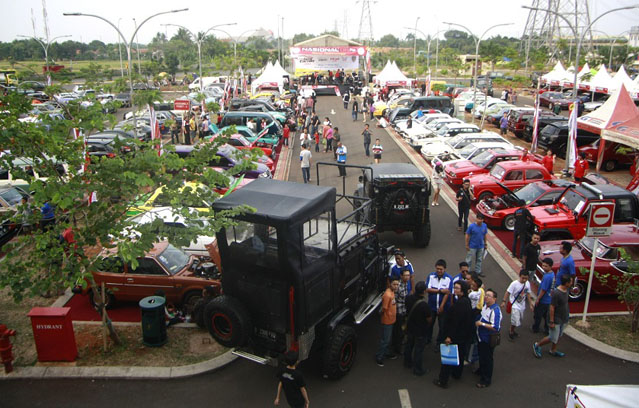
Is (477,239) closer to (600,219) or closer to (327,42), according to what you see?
(600,219)

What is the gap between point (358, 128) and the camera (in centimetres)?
3394

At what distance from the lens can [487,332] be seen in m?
7.58

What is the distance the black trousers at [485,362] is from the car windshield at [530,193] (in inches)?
322

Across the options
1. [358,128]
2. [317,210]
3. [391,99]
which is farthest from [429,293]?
[391,99]

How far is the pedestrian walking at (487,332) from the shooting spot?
24.8ft

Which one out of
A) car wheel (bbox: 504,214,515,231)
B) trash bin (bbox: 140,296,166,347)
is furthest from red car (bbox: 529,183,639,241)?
trash bin (bbox: 140,296,166,347)

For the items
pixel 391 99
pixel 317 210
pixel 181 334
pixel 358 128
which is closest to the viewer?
pixel 317 210

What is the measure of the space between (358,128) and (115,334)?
87.9ft

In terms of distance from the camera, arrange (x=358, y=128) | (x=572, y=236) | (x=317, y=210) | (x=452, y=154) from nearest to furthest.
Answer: (x=317, y=210)
(x=572, y=236)
(x=452, y=154)
(x=358, y=128)

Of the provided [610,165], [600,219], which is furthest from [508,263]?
[610,165]

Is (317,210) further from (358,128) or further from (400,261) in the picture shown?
(358,128)

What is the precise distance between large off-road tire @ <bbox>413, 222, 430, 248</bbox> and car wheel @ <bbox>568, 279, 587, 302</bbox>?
3883 millimetres

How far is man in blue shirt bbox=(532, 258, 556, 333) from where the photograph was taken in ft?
29.1

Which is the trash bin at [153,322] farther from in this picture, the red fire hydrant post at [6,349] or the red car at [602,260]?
the red car at [602,260]
